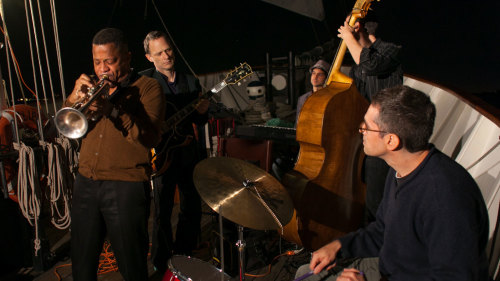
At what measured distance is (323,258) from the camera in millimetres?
1469

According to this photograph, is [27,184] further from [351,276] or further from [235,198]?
Result: [351,276]

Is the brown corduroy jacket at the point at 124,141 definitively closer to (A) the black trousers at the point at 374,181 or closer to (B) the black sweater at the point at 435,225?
(B) the black sweater at the point at 435,225

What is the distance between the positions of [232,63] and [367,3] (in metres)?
6.55

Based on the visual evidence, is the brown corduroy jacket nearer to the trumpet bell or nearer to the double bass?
the trumpet bell

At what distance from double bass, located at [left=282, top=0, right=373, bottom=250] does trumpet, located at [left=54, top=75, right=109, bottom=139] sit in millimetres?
1337

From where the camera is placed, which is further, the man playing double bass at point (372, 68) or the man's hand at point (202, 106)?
the man's hand at point (202, 106)

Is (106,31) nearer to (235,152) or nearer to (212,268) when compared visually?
(212,268)

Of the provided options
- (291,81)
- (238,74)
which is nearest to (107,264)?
(238,74)

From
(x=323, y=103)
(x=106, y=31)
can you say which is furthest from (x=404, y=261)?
(x=106, y=31)

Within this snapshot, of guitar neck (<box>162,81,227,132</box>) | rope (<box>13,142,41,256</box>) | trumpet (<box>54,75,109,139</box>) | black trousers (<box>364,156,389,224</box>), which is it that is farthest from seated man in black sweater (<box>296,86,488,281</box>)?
rope (<box>13,142,41,256</box>)

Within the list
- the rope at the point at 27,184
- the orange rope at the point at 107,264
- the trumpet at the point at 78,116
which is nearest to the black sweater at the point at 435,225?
the trumpet at the point at 78,116

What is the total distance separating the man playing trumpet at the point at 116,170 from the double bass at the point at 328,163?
1.02m

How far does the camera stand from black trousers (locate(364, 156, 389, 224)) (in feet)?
7.84

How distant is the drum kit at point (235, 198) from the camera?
1.57 metres
